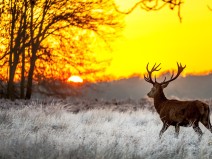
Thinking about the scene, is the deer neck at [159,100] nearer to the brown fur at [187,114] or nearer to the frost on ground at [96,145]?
the brown fur at [187,114]

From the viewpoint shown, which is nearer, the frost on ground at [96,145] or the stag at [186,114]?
the frost on ground at [96,145]

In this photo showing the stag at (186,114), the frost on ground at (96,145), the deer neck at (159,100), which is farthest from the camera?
the deer neck at (159,100)

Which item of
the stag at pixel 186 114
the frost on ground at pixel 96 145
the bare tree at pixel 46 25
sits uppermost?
the bare tree at pixel 46 25

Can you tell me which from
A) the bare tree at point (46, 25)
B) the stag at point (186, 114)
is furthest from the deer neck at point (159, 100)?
the bare tree at point (46, 25)

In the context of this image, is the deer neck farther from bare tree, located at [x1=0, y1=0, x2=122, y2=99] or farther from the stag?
bare tree, located at [x1=0, y1=0, x2=122, y2=99]

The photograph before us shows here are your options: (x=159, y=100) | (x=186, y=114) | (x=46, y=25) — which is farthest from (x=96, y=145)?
(x=46, y=25)

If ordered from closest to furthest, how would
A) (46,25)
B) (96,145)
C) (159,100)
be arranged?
(96,145) < (159,100) < (46,25)

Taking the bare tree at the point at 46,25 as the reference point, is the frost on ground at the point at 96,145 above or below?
below

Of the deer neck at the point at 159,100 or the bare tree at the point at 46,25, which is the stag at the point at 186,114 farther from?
the bare tree at the point at 46,25

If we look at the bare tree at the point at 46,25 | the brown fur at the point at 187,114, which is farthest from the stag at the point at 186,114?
the bare tree at the point at 46,25

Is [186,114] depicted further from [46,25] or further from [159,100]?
[46,25]

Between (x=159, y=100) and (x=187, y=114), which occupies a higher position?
(x=159, y=100)

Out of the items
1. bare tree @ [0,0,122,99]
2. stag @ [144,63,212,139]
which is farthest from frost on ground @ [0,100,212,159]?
bare tree @ [0,0,122,99]

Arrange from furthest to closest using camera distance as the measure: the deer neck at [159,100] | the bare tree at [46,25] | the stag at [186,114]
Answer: the bare tree at [46,25]
the deer neck at [159,100]
the stag at [186,114]
